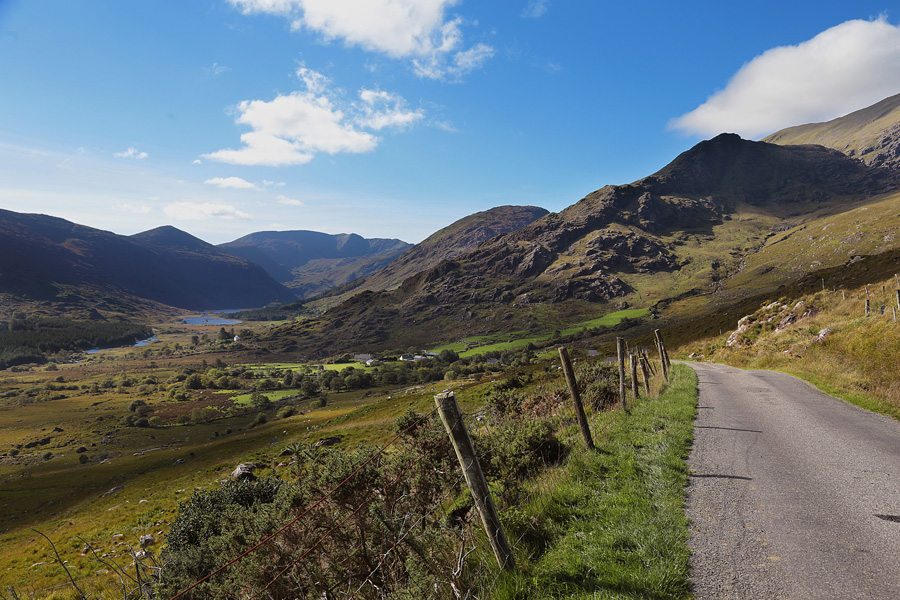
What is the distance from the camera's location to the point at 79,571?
27.2m

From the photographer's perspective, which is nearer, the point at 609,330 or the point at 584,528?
the point at 584,528

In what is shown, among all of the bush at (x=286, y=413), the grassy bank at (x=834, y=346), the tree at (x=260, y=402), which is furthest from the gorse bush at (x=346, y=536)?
the tree at (x=260, y=402)

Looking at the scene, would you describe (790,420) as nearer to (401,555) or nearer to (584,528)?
(584,528)

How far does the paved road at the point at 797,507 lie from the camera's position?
5363mm

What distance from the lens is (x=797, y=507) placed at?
23.8ft

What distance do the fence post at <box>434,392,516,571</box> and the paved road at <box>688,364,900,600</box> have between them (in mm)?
2449

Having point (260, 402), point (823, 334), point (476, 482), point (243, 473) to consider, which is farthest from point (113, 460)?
point (823, 334)

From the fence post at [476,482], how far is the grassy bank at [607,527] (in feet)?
0.94

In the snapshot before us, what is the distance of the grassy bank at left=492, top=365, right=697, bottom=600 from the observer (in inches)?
209

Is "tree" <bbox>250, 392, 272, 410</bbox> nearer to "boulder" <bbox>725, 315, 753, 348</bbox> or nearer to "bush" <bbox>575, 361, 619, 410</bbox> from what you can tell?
"boulder" <bbox>725, 315, 753, 348</bbox>

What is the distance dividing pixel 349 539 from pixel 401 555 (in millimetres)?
1141

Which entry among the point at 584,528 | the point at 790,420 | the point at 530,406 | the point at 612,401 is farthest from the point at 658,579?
the point at 530,406

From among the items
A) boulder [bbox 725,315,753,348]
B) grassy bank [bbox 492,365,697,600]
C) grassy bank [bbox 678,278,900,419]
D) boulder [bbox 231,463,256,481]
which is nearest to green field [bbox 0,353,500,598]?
boulder [bbox 231,463,256,481]

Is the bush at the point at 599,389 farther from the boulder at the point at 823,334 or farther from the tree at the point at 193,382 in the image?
the tree at the point at 193,382
